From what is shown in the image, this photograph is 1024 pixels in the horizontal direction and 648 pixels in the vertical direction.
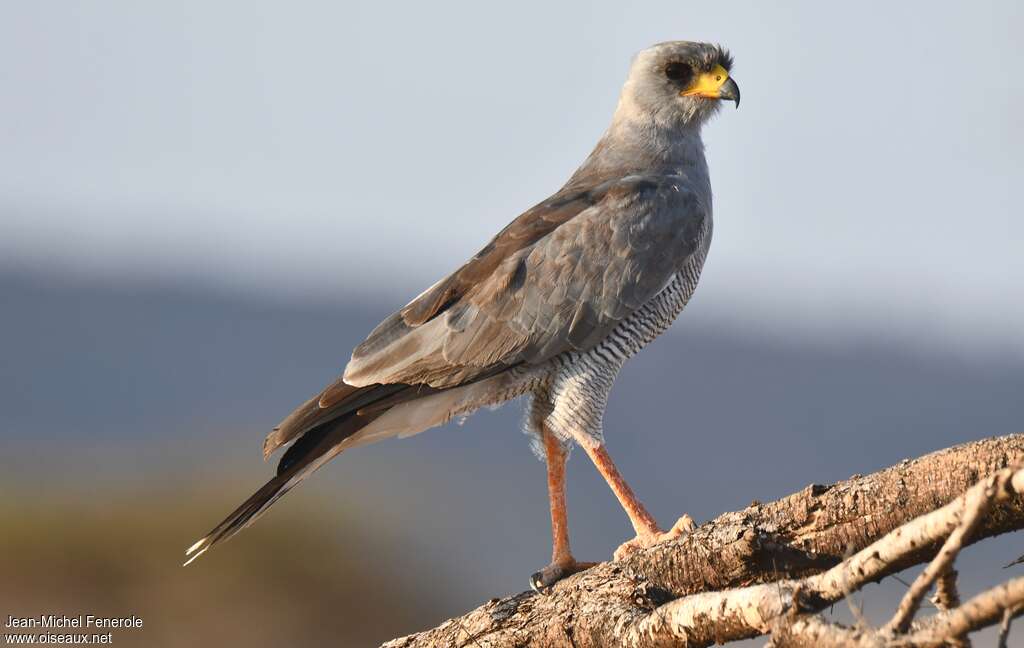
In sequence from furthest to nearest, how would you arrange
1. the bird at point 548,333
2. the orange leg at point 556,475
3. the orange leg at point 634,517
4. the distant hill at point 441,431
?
the distant hill at point 441,431 < the orange leg at point 556,475 < the bird at point 548,333 < the orange leg at point 634,517

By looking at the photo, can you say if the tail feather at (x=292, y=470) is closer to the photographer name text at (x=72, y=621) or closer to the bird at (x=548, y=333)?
the bird at (x=548, y=333)

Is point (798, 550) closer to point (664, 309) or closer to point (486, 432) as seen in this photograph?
point (664, 309)

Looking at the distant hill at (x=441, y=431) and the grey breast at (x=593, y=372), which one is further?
the distant hill at (x=441, y=431)

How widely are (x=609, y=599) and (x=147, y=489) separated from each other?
2430 cm

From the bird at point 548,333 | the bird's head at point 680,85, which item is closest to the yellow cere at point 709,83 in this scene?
A: the bird's head at point 680,85

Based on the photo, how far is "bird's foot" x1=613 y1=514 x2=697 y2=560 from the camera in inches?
306

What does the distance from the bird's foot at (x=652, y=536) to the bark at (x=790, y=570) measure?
769 millimetres

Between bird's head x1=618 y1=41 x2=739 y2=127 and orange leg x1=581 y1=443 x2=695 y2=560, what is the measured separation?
220cm

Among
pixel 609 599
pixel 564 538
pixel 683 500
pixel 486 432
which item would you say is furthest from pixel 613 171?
pixel 486 432

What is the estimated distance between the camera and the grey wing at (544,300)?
8445 mm

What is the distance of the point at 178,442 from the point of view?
3719 centimetres

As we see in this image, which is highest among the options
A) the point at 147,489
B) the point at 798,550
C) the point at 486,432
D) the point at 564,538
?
the point at 486,432

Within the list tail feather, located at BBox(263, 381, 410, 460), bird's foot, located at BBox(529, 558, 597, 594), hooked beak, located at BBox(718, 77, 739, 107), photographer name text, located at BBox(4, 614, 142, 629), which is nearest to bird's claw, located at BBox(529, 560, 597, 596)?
bird's foot, located at BBox(529, 558, 597, 594)

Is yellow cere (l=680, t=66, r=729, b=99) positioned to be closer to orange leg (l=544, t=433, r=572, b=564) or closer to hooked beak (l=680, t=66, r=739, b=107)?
hooked beak (l=680, t=66, r=739, b=107)
